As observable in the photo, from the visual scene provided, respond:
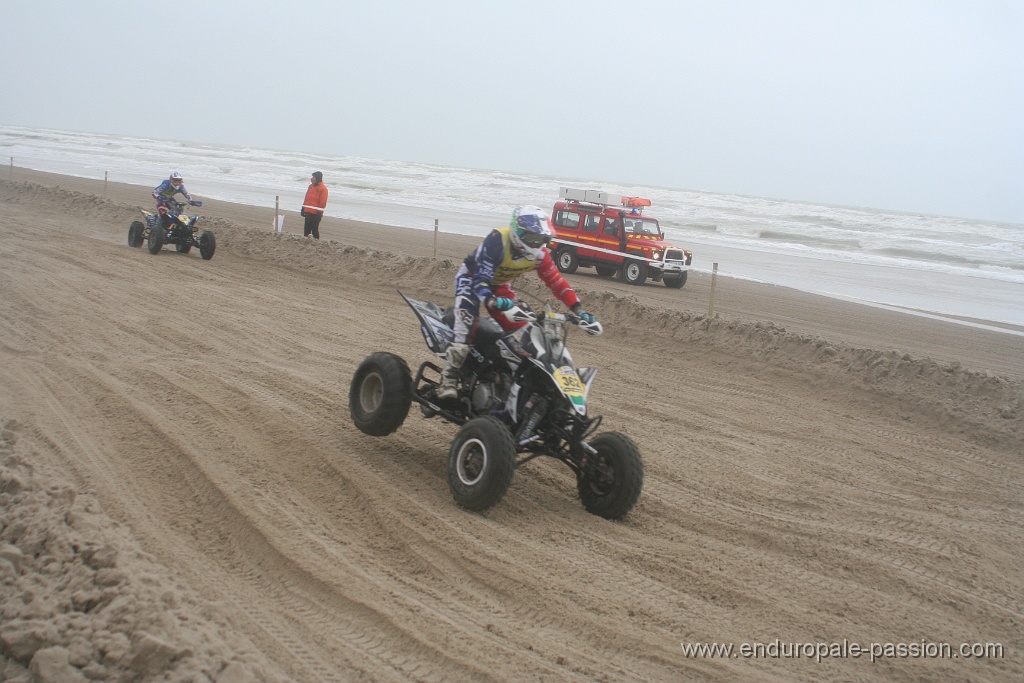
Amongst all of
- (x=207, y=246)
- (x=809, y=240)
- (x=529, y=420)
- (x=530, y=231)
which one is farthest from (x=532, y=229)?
(x=809, y=240)

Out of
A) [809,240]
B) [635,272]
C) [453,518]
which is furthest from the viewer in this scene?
[809,240]

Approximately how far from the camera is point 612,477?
6199mm

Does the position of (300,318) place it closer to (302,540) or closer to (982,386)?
(302,540)

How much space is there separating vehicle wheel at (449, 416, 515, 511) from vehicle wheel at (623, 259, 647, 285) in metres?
16.1

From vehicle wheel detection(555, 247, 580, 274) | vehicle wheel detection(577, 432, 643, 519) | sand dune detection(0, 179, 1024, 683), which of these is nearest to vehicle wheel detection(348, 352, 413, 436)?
sand dune detection(0, 179, 1024, 683)

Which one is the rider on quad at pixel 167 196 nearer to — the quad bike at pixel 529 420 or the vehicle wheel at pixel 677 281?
the vehicle wheel at pixel 677 281

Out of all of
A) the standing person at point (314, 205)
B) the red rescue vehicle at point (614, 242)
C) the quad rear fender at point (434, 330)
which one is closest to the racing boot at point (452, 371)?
the quad rear fender at point (434, 330)

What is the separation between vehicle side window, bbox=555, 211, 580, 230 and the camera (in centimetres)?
2344

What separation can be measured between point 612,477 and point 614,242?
16.8 metres

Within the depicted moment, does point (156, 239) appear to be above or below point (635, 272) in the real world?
below

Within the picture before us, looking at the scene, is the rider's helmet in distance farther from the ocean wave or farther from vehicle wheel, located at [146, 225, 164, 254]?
the ocean wave

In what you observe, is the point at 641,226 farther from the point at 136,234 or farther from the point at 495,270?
the point at 495,270

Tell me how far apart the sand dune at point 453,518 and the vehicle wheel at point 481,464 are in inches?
7.2

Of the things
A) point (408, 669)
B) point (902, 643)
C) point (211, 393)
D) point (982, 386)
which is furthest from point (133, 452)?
point (982, 386)
